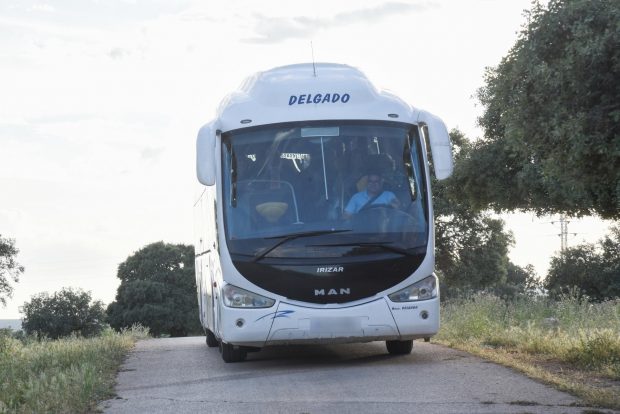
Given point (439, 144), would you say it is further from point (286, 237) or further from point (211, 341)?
point (211, 341)

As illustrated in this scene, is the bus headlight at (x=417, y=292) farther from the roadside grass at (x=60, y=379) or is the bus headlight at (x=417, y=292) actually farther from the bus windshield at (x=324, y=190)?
the roadside grass at (x=60, y=379)

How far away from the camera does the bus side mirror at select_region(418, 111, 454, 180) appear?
12508mm

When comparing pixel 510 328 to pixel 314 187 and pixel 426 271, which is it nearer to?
pixel 426 271

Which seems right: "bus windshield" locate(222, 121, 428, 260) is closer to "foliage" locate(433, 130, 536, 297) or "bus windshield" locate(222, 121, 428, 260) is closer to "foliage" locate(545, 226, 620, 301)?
"foliage" locate(433, 130, 536, 297)

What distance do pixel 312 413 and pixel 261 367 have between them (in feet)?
14.7

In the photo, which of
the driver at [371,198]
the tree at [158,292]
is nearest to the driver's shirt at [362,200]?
the driver at [371,198]

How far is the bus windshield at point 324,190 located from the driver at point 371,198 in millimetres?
12

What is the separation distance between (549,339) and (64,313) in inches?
2372

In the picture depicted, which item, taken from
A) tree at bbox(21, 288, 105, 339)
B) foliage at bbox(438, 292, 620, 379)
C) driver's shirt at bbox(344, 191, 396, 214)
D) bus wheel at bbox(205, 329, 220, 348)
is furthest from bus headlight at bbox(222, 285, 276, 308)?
tree at bbox(21, 288, 105, 339)

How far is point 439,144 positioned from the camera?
1272cm

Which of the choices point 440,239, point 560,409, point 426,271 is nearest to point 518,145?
point 426,271

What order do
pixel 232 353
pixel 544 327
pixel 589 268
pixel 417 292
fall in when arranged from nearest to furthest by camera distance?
pixel 417 292 → pixel 232 353 → pixel 544 327 → pixel 589 268

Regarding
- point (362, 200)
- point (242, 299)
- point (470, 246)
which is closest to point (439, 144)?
point (362, 200)

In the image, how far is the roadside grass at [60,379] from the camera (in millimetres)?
9406
